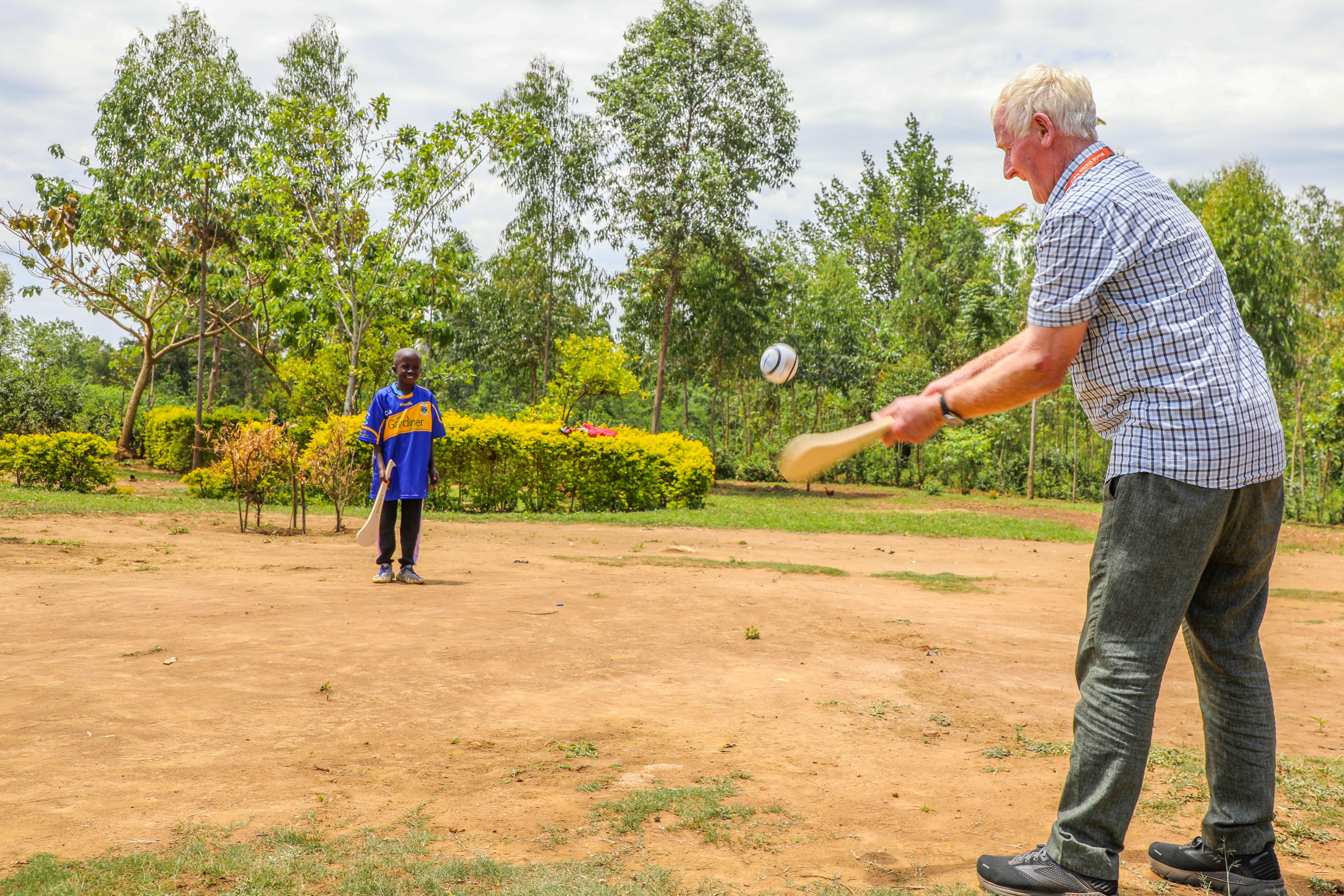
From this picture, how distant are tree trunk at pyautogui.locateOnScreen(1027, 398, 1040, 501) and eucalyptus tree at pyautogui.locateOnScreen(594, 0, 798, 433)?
30.2 ft

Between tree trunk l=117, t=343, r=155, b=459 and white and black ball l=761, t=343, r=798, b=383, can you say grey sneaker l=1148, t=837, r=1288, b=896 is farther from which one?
tree trunk l=117, t=343, r=155, b=459

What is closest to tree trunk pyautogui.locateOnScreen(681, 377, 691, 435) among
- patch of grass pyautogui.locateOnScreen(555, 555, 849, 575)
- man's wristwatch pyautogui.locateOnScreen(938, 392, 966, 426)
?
patch of grass pyautogui.locateOnScreen(555, 555, 849, 575)

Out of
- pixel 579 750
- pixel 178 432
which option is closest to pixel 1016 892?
pixel 579 750

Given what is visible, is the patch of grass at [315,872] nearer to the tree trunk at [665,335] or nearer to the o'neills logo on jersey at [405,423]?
the o'neills logo on jersey at [405,423]

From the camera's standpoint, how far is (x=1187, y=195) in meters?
27.9

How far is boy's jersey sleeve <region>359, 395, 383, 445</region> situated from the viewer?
316 inches

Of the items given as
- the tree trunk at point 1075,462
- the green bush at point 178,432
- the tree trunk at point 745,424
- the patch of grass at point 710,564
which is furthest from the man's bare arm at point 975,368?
the tree trunk at point 745,424

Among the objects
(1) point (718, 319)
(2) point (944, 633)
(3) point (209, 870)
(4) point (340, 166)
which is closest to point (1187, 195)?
(1) point (718, 319)

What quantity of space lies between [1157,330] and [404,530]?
22.0 feet

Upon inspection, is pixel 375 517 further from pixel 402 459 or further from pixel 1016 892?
pixel 1016 892

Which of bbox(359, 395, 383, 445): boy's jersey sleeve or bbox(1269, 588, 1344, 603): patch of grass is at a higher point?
bbox(359, 395, 383, 445): boy's jersey sleeve

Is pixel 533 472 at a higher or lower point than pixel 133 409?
lower

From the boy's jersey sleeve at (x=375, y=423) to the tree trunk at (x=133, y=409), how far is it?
2046 cm

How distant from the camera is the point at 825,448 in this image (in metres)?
2.64
